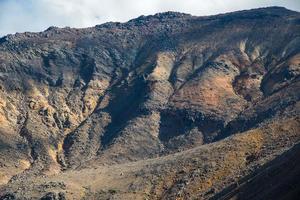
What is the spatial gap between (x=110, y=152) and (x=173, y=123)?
12794mm

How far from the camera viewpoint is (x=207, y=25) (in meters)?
131

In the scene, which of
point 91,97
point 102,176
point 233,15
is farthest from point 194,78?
point 102,176

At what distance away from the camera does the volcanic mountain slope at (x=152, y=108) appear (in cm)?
6475

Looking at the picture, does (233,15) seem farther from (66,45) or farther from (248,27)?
(66,45)

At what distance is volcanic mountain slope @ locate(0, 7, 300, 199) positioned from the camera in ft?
212

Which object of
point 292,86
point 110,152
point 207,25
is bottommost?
point 110,152

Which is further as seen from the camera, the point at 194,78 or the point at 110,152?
the point at 194,78

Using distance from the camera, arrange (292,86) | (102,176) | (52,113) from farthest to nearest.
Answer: (52,113)
(292,86)
(102,176)

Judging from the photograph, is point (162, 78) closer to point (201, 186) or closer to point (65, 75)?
point (65, 75)

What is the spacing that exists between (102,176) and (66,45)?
201 feet

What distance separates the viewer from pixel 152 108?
340 feet

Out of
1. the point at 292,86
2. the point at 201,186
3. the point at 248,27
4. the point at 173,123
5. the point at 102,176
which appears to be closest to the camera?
the point at 201,186

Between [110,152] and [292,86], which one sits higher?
[292,86]

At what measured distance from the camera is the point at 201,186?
60.6 metres
